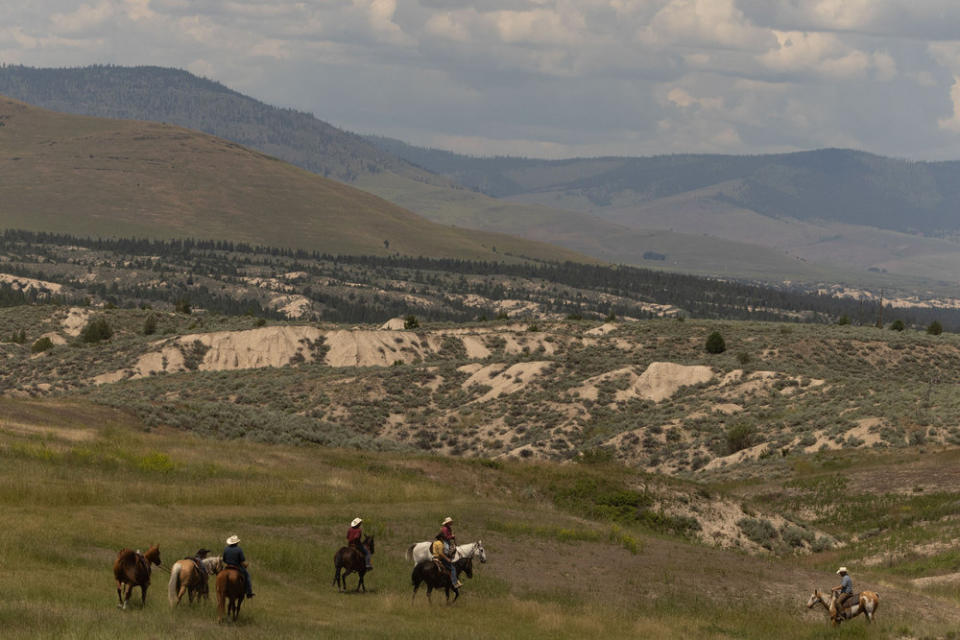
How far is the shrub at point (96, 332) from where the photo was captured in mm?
121062

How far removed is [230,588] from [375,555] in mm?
9250

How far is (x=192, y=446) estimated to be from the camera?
148ft

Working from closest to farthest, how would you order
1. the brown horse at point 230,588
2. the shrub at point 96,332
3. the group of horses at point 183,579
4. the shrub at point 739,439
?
the group of horses at point 183,579 < the brown horse at point 230,588 < the shrub at point 739,439 < the shrub at point 96,332

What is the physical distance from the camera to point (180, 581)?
2256cm

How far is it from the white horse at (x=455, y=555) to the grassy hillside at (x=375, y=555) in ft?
2.70

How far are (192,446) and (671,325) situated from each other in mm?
79327

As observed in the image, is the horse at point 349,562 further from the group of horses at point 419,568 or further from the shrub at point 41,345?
the shrub at point 41,345

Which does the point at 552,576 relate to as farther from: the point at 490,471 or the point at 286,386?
the point at 286,386

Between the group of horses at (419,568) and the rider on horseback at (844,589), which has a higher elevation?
the rider on horseback at (844,589)

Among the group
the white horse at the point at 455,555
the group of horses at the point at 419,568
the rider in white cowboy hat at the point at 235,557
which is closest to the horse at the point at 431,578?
the group of horses at the point at 419,568

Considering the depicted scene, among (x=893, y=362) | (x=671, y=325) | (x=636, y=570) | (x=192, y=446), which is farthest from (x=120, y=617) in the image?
(x=671, y=325)

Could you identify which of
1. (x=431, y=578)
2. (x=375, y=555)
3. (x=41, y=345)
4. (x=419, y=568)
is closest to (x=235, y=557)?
(x=419, y=568)

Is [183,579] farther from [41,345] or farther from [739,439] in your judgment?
[41,345]

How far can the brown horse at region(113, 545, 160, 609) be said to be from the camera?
21.6 metres
